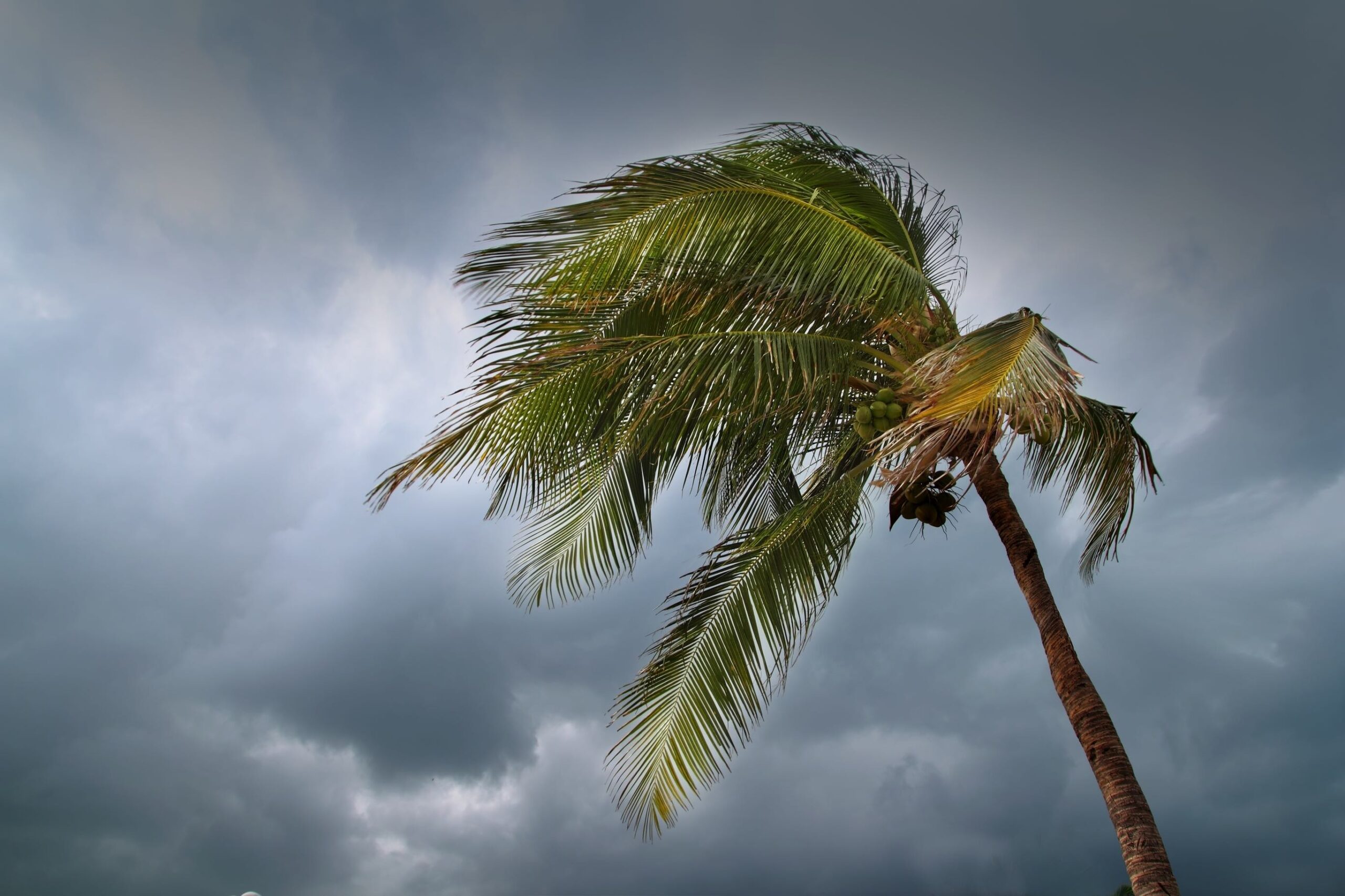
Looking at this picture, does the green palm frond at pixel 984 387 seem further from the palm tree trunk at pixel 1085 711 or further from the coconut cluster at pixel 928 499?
the coconut cluster at pixel 928 499

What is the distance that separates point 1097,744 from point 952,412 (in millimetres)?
2446

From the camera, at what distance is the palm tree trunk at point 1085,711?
4.70 m

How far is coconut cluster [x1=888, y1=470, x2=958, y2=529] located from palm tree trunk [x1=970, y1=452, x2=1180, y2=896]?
278 mm

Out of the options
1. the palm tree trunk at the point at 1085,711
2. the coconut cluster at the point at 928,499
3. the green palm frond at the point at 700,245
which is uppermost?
the green palm frond at the point at 700,245

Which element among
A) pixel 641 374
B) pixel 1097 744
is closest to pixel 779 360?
pixel 641 374

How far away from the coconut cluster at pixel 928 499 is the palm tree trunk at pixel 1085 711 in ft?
0.91

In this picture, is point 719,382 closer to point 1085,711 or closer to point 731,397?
point 731,397

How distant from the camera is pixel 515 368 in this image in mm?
5512

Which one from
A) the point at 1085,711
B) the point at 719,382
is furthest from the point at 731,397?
the point at 1085,711

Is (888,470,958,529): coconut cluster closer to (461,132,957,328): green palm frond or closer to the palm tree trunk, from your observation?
the palm tree trunk

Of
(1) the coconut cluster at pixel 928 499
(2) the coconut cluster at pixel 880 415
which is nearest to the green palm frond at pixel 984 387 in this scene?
(2) the coconut cluster at pixel 880 415

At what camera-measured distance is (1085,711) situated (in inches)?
206

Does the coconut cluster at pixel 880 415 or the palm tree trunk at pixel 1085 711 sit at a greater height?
the coconut cluster at pixel 880 415

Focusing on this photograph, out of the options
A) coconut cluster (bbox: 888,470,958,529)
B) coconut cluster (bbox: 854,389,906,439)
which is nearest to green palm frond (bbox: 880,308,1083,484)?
coconut cluster (bbox: 854,389,906,439)
